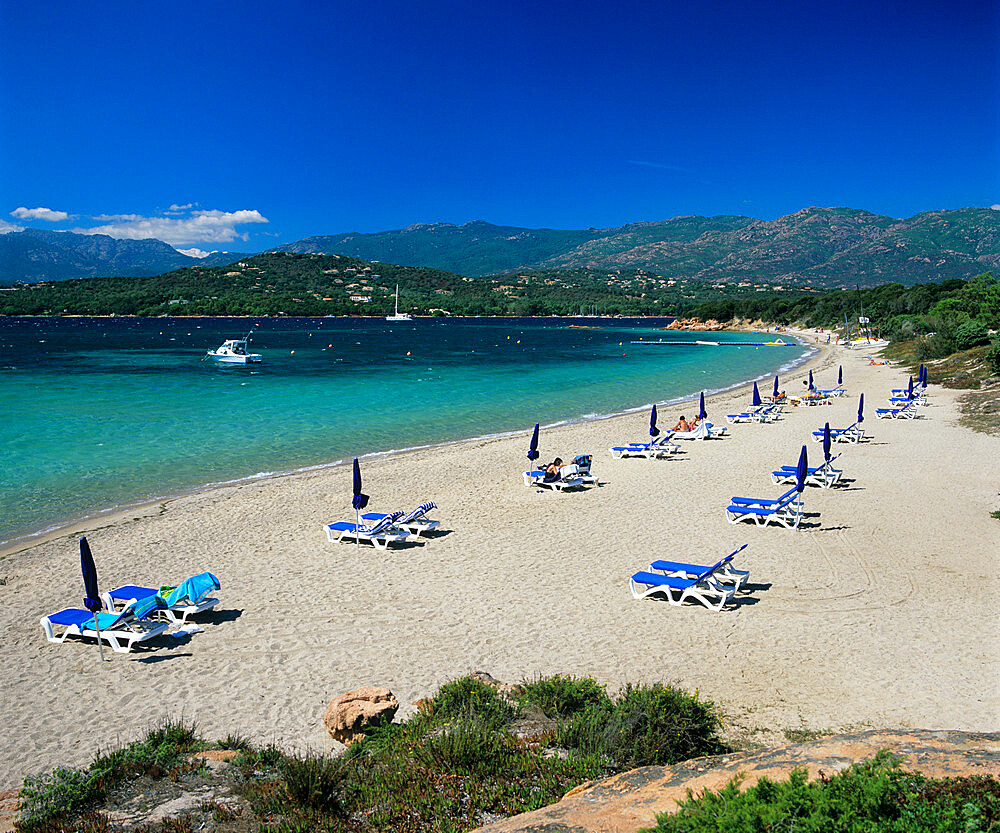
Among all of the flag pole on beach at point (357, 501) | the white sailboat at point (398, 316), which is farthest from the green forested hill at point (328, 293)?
the flag pole on beach at point (357, 501)

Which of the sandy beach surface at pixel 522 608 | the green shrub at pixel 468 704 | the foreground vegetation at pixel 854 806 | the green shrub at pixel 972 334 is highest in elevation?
the green shrub at pixel 972 334

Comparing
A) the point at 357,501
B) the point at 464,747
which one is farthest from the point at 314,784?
the point at 357,501

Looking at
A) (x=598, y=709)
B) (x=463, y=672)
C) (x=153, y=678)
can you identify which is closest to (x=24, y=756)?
(x=153, y=678)

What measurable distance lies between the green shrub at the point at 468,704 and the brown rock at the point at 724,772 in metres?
1.23

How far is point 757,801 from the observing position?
119 inches

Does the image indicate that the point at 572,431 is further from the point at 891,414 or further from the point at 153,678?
the point at 153,678

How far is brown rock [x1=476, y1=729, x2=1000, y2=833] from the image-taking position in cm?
319

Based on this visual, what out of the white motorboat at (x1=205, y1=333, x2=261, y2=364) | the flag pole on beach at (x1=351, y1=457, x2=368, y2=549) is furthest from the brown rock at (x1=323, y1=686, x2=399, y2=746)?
the white motorboat at (x1=205, y1=333, x2=261, y2=364)

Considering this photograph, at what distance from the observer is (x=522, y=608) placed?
308 inches

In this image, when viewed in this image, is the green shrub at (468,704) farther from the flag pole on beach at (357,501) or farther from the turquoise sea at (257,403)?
the turquoise sea at (257,403)

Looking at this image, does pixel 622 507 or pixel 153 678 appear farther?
pixel 622 507

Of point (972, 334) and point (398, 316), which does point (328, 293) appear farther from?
point (972, 334)

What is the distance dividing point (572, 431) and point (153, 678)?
16.0 m

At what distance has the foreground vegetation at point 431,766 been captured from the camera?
3.74 meters
